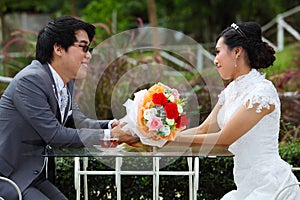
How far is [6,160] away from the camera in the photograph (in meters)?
3.66

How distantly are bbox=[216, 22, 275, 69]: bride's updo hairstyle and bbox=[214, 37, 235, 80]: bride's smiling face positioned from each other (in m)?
0.03

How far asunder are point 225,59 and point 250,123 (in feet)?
1.32

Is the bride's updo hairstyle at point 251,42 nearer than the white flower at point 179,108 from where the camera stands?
No

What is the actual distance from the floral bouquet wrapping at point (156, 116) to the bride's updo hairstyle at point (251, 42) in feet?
1.51

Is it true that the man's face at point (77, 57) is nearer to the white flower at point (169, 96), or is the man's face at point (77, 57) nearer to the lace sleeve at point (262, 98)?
the white flower at point (169, 96)

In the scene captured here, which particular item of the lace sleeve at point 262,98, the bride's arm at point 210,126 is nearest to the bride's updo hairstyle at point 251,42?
the lace sleeve at point 262,98

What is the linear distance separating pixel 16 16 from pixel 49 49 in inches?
639

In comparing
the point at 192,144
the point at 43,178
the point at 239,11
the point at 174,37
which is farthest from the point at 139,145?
the point at 239,11

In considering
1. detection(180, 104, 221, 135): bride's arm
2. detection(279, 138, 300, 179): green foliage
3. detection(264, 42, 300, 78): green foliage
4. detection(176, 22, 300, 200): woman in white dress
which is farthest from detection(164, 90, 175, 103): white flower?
detection(264, 42, 300, 78): green foliage

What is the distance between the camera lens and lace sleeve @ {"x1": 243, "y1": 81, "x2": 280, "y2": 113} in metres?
3.55

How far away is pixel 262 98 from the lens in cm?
356

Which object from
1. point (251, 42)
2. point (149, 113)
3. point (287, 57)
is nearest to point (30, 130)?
point (149, 113)

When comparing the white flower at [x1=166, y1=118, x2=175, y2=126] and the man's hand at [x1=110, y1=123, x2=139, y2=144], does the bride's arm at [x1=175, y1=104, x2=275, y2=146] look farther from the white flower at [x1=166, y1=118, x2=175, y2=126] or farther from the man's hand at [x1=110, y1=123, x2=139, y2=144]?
the man's hand at [x1=110, y1=123, x2=139, y2=144]

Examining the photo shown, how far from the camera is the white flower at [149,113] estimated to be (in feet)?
11.3
